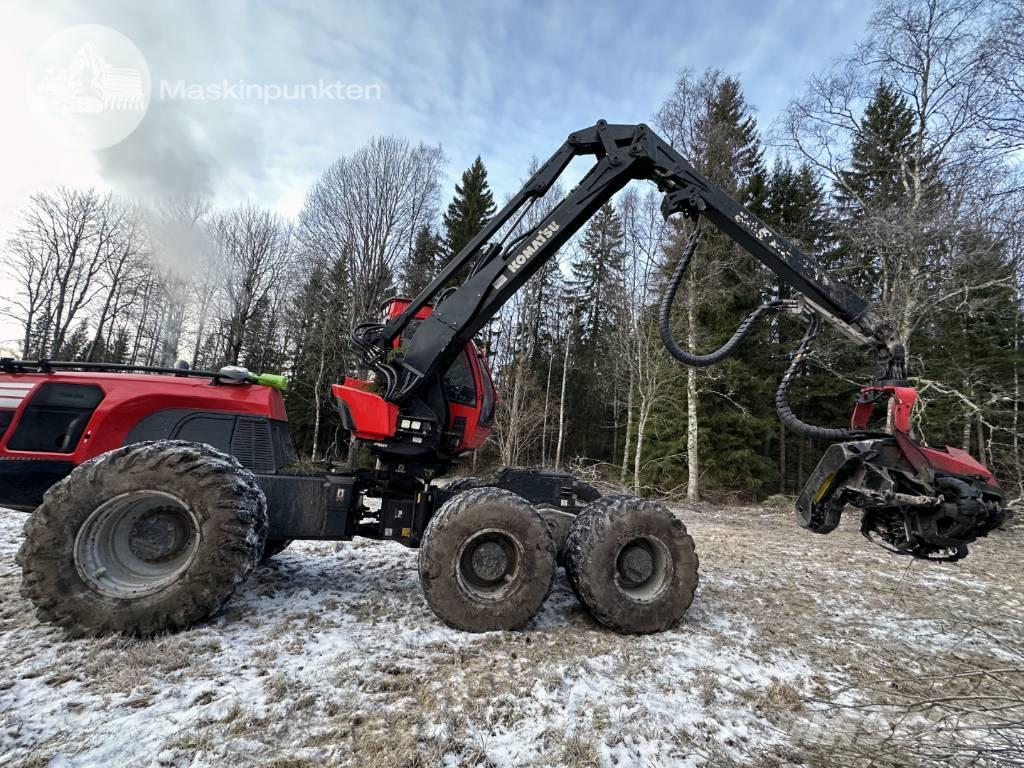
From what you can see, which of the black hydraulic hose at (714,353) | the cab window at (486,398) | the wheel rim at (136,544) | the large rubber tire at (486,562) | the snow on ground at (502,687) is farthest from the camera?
the cab window at (486,398)

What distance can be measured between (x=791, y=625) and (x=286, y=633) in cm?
402

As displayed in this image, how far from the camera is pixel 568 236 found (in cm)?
452

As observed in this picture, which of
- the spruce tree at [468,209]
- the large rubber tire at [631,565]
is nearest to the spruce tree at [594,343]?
the spruce tree at [468,209]

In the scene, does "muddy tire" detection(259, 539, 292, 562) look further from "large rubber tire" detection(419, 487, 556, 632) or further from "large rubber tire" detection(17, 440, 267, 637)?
"large rubber tire" detection(419, 487, 556, 632)

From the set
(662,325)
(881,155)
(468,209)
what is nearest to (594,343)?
(468,209)

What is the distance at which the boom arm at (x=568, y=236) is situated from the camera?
427cm

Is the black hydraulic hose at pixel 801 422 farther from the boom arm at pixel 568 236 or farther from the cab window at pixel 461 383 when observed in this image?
the cab window at pixel 461 383

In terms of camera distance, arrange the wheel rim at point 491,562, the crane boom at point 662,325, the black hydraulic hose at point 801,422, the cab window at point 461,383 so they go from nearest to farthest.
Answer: the wheel rim at point 491,562 < the crane boom at point 662,325 < the black hydraulic hose at point 801,422 < the cab window at point 461,383

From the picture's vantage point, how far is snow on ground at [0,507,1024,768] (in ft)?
6.55

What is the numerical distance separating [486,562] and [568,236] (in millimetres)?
3066

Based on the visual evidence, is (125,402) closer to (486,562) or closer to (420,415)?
(420,415)

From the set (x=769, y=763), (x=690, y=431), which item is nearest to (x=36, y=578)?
(x=769, y=763)

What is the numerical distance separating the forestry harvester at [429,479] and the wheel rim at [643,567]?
18 millimetres

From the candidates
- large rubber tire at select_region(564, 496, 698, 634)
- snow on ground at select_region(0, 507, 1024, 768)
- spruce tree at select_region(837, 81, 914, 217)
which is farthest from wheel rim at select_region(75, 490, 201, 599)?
spruce tree at select_region(837, 81, 914, 217)
